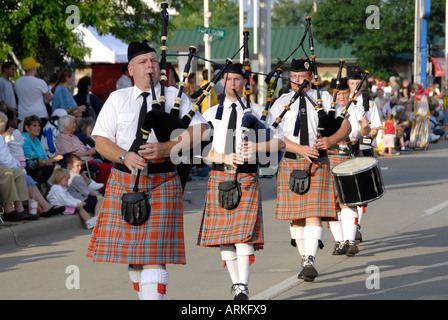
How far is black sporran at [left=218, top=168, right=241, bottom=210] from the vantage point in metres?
6.38

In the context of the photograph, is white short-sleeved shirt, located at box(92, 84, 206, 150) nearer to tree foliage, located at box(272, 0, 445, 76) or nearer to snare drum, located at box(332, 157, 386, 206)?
snare drum, located at box(332, 157, 386, 206)

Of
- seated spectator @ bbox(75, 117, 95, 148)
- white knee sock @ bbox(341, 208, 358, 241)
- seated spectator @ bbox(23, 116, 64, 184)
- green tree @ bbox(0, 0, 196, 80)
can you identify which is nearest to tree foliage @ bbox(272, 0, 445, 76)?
green tree @ bbox(0, 0, 196, 80)

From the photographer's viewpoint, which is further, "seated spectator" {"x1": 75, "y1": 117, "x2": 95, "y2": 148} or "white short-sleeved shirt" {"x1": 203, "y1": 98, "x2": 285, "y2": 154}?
"seated spectator" {"x1": 75, "y1": 117, "x2": 95, "y2": 148}

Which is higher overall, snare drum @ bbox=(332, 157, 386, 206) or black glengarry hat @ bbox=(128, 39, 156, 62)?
black glengarry hat @ bbox=(128, 39, 156, 62)

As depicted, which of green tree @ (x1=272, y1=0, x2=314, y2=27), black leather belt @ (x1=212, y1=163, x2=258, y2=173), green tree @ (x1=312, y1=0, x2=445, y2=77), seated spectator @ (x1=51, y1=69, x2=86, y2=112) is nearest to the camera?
black leather belt @ (x1=212, y1=163, x2=258, y2=173)

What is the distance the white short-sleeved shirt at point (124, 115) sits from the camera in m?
5.38

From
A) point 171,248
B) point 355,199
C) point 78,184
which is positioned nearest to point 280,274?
point 355,199

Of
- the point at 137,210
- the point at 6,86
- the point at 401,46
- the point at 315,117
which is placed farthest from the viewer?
the point at 401,46

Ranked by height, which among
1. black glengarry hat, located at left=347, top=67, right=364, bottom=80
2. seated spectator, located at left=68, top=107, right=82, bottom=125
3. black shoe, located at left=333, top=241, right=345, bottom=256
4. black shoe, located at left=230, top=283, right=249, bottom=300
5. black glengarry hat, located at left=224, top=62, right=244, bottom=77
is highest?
black glengarry hat, located at left=224, top=62, right=244, bottom=77

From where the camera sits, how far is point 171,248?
5469 millimetres

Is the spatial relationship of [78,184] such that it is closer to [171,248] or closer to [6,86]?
[6,86]

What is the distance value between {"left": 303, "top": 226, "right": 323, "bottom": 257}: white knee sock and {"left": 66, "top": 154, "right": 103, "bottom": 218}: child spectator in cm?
407

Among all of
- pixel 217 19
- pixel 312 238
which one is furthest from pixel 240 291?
pixel 217 19
